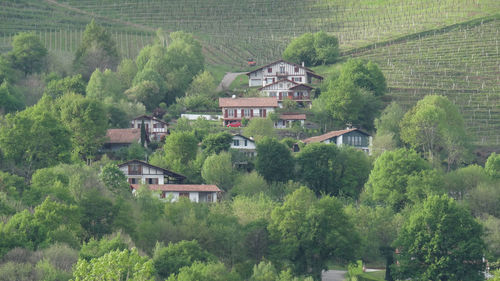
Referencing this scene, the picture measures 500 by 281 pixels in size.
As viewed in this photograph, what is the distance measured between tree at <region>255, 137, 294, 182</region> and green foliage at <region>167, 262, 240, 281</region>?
95.9ft

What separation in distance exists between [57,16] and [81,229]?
9461cm

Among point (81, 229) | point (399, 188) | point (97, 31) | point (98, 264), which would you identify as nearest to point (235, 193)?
point (399, 188)

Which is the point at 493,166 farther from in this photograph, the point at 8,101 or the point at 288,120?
the point at 8,101

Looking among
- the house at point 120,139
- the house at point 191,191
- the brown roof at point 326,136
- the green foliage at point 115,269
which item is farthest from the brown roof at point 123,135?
the green foliage at point 115,269

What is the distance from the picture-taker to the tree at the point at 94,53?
14350 cm

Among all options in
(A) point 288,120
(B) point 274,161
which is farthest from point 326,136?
(B) point 274,161

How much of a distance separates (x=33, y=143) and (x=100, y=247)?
1170 inches

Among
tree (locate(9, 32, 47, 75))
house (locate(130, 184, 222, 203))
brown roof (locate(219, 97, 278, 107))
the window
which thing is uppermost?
tree (locate(9, 32, 47, 75))

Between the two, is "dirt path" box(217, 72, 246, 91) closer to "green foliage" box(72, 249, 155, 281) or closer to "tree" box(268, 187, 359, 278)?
"tree" box(268, 187, 359, 278)

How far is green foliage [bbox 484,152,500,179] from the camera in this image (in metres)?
109

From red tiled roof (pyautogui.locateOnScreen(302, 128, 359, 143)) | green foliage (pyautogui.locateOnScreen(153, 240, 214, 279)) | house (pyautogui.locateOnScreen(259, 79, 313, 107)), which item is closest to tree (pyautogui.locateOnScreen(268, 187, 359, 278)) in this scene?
green foliage (pyautogui.locateOnScreen(153, 240, 214, 279))

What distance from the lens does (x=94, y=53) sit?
14475cm

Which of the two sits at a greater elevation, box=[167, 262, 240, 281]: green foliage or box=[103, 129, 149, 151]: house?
box=[103, 129, 149, 151]: house

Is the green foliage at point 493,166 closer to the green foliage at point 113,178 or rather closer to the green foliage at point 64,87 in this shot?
the green foliage at point 113,178
